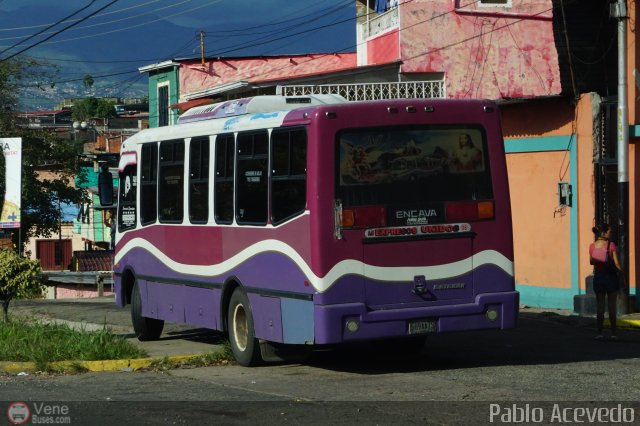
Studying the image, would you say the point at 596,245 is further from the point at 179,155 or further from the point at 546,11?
the point at 546,11

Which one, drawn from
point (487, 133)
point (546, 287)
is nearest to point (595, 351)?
point (487, 133)

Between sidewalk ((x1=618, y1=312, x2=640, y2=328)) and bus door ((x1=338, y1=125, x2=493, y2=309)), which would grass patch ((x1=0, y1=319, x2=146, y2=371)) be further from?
sidewalk ((x1=618, y1=312, x2=640, y2=328))

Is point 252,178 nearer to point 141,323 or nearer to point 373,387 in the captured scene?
point 373,387

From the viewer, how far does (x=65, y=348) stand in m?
15.1

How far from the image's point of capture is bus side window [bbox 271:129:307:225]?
1327cm

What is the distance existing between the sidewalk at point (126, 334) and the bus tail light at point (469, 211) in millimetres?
3877

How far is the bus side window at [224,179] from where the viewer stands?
1488cm

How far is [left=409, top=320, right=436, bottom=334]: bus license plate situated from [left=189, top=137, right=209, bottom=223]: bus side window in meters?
3.62

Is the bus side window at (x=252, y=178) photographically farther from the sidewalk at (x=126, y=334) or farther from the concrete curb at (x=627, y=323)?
the concrete curb at (x=627, y=323)

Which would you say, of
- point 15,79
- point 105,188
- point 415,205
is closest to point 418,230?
point 415,205

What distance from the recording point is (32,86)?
158ft

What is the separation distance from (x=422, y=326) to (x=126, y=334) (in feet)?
24.4

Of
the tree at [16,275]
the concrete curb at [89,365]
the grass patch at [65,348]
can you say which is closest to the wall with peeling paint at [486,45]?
the tree at [16,275]

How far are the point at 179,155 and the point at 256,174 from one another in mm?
2552
